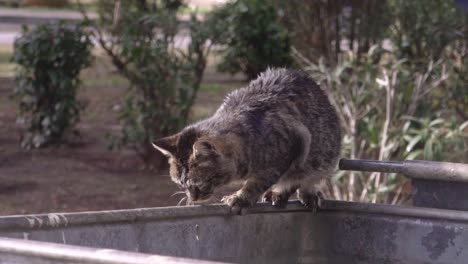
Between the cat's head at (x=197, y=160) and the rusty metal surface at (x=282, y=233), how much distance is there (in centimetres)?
33

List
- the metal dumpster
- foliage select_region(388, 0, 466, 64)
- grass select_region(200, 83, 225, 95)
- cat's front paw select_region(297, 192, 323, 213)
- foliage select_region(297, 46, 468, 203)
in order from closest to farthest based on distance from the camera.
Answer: the metal dumpster
cat's front paw select_region(297, 192, 323, 213)
foliage select_region(297, 46, 468, 203)
foliage select_region(388, 0, 466, 64)
grass select_region(200, 83, 225, 95)

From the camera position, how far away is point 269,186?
4461 mm

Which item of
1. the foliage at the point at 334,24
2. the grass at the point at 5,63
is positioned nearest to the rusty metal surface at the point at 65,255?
the foliage at the point at 334,24

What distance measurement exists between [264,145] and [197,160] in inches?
16.4

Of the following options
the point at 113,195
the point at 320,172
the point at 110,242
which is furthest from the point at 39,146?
the point at 110,242

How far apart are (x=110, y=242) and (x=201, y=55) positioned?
5422mm

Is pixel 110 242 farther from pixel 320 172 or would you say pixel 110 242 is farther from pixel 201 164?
pixel 320 172

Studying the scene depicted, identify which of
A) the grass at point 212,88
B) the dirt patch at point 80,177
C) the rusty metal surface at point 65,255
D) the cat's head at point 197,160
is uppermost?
the rusty metal surface at point 65,255

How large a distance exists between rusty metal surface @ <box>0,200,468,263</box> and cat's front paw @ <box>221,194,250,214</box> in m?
0.04

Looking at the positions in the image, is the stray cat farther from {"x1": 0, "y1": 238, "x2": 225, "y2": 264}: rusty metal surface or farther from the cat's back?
{"x1": 0, "y1": 238, "x2": 225, "y2": 264}: rusty metal surface

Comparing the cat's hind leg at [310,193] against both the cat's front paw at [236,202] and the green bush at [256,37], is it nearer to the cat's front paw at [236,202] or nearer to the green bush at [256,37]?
the cat's front paw at [236,202]

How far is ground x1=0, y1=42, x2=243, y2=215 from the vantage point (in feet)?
24.8

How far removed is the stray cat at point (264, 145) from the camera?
→ 13.9 feet

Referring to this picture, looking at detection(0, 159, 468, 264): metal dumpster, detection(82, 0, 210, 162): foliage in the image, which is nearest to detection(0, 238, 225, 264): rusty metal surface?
detection(0, 159, 468, 264): metal dumpster
